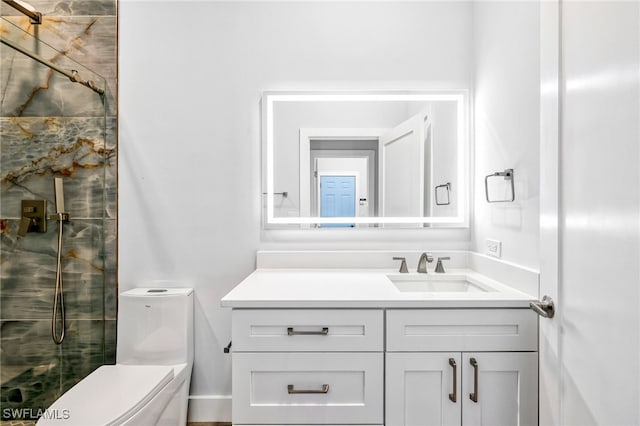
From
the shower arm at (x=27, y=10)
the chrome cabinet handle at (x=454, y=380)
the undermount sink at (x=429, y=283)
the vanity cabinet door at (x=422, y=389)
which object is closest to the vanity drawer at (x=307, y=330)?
the vanity cabinet door at (x=422, y=389)

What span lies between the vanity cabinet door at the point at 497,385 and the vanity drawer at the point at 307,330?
35 centimetres

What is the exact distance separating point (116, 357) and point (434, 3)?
2.49m

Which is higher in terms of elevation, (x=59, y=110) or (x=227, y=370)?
(x=59, y=110)

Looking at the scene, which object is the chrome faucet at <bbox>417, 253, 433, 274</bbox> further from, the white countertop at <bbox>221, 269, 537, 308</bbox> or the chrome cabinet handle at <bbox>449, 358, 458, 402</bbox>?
the chrome cabinet handle at <bbox>449, 358, 458, 402</bbox>

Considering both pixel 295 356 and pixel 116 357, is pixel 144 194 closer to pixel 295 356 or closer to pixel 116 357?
pixel 116 357

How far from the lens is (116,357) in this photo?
1.89 meters

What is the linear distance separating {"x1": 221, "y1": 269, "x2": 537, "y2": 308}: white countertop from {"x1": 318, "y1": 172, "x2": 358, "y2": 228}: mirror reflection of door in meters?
0.40

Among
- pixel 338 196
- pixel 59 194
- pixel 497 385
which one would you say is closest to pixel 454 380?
pixel 497 385

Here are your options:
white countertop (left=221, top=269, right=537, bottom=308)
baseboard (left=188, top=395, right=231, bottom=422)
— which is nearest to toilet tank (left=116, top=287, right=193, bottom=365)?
baseboard (left=188, top=395, right=231, bottom=422)

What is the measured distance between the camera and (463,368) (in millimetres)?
1314

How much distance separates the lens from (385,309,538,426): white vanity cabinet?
1.31 m

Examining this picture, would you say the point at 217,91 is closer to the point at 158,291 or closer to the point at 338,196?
the point at 338,196

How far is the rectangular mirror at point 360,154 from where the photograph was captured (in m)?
1.96

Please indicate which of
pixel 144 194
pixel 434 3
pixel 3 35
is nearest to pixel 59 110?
pixel 3 35
